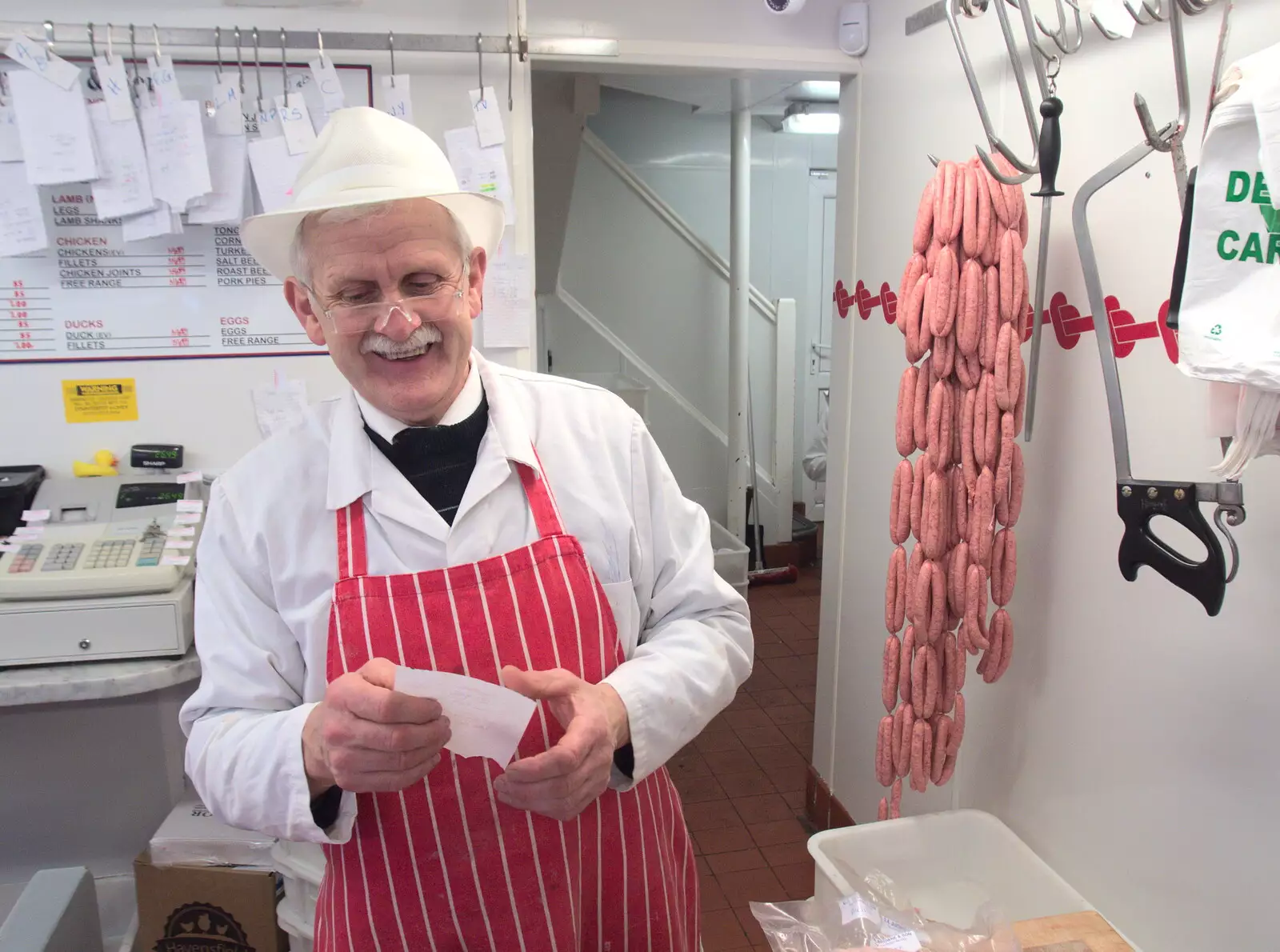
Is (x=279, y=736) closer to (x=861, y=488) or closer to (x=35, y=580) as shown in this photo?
(x=35, y=580)

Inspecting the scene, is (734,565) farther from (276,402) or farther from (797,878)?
(276,402)

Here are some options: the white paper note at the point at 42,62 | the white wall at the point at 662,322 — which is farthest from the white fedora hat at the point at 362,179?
the white wall at the point at 662,322

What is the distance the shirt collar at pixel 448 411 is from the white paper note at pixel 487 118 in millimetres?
1228

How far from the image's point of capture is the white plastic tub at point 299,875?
2246 mm

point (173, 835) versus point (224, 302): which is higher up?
point (224, 302)

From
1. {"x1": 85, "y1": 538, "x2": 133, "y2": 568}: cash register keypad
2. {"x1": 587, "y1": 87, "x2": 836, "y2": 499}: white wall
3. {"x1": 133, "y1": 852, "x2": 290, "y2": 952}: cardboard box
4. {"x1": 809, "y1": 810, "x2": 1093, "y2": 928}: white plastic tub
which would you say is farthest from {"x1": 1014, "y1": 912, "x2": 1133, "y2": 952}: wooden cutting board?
{"x1": 587, "y1": 87, "x2": 836, "y2": 499}: white wall

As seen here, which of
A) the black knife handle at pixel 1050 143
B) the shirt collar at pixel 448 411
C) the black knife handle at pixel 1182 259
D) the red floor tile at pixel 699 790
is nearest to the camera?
the black knife handle at pixel 1182 259

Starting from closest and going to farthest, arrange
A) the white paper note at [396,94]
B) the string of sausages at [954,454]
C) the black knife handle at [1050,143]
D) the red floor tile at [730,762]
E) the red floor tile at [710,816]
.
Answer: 1. the black knife handle at [1050,143]
2. the string of sausages at [954,454]
3. the white paper note at [396,94]
4. the red floor tile at [710,816]
5. the red floor tile at [730,762]

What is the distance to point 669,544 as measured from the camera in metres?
1.51

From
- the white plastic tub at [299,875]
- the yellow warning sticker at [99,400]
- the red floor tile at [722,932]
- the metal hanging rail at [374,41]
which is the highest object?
the metal hanging rail at [374,41]

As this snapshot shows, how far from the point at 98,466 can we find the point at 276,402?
1.59ft

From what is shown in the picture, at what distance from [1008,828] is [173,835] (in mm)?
2083

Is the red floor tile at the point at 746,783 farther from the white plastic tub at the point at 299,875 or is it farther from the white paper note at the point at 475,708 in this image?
the white paper note at the point at 475,708

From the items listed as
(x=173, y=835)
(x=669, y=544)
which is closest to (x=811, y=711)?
(x=173, y=835)
